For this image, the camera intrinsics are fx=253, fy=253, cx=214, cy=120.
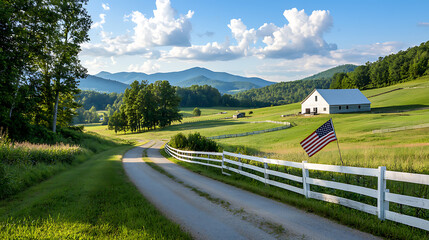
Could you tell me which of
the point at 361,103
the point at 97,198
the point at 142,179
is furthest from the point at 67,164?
the point at 361,103

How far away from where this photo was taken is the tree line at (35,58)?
2125 cm

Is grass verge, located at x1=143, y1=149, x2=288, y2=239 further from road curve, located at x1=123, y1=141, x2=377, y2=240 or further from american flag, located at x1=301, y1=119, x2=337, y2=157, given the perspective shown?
american flag, located at x1=301, y1=119, x2=337, y2=157

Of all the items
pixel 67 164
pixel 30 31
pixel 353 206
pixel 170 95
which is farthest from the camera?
pixel 170 95

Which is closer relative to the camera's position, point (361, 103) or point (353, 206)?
point (353, 206)

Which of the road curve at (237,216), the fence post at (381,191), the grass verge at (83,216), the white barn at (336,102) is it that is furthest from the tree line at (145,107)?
the fence post at (381,191)

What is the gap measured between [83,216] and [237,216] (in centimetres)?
421

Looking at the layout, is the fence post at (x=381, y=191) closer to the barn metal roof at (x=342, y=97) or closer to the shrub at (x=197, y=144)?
the shrub at (x=197, y=144)

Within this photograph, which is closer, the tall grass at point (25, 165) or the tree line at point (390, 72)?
the tall grass at point (25, 165)

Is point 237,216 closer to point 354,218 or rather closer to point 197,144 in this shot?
point 354,218

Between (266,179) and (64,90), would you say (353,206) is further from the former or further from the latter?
(64,90)

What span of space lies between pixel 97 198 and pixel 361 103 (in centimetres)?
7115

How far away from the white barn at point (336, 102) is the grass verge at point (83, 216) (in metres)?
63.4

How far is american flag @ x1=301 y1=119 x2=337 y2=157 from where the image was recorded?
1105 centimetres

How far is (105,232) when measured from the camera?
5.74 meters
